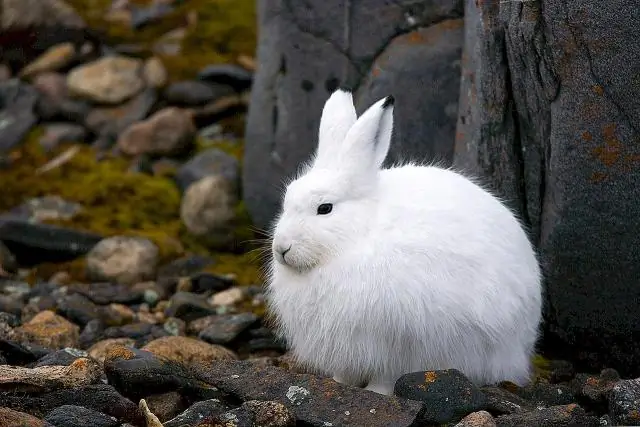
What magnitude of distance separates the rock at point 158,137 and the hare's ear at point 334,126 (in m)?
4.59

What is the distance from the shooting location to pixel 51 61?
1123 centimetres

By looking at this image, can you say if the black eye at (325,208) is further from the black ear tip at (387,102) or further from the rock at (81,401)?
the rock at (81,401)

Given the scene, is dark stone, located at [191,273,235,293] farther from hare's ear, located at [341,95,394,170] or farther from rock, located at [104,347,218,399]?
hare's ear, located at [341,95,394,170]

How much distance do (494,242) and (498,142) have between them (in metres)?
1.21

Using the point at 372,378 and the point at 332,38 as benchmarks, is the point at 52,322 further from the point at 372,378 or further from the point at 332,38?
the point at 332,38

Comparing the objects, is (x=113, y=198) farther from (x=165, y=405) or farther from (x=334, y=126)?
(x=165, y=405)

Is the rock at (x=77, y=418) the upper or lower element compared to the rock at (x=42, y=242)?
upper

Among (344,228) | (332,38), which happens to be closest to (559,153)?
(344,228)

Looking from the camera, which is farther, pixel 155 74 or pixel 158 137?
pixel 155 74

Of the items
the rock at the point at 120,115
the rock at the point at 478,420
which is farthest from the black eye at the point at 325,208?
the rock at the point at 120,115

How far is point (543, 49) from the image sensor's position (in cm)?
577

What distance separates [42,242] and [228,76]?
9.88ft

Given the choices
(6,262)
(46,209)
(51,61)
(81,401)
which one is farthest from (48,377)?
(51,61)

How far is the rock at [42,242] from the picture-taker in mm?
8656
